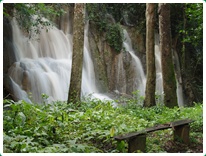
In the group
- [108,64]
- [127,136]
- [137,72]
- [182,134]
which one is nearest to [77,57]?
[182,134]

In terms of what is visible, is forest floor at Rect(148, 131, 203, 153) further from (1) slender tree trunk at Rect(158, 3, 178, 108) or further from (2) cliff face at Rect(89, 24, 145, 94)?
(2) cliff face at Rect(89, 24, 145, 94)

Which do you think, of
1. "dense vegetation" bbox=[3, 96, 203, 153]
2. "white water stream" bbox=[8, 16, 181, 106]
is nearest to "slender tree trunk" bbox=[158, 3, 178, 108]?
"white water stream" bbox=[8, 16, 181, 106]

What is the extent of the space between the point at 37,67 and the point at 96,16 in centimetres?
618

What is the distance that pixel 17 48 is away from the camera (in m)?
11.6

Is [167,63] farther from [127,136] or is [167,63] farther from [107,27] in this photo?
[107,27]

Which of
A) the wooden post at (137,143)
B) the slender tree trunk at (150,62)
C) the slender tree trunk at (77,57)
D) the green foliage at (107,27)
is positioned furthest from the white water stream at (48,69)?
the wooden post at (137,143)

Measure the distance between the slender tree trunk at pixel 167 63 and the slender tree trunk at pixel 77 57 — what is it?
2.81 meters

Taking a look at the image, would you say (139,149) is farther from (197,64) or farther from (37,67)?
(197,64)

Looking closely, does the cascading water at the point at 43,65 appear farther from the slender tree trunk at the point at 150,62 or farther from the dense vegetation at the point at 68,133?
the dense vegetation at the point at 68,133

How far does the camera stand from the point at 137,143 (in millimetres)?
4172

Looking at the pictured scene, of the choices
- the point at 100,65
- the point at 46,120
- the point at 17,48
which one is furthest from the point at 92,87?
the point at 46,120

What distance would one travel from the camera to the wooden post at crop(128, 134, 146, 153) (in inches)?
162

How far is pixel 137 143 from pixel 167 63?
493 cm

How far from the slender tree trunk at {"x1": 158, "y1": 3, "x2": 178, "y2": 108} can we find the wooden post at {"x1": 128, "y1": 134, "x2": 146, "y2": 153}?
14.6 feet
